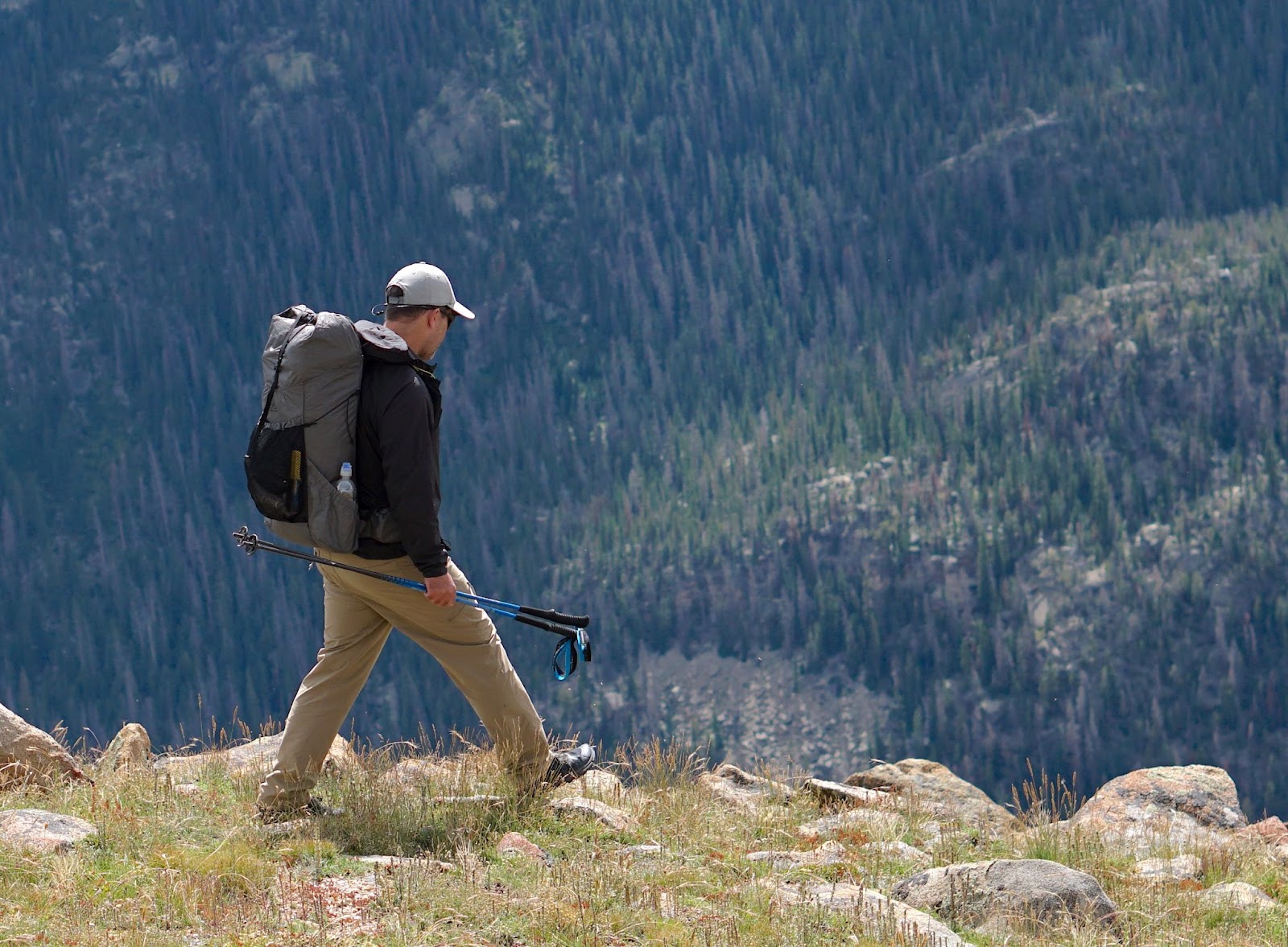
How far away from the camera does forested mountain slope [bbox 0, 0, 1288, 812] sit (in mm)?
148625

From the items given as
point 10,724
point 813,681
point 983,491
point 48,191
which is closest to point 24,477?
point 48,191

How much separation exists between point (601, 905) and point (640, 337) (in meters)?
185

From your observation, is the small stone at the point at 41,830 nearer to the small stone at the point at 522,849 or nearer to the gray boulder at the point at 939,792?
the small stone at the point at 522,849

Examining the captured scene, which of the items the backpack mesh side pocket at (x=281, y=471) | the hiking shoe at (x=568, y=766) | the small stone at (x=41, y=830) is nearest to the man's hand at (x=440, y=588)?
the backpack mesh side pocket at (x=281, y=471)

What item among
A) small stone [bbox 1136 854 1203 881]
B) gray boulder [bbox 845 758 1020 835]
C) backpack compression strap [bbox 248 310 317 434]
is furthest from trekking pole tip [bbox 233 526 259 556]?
small stone [bbox 1136 854 1203 881]

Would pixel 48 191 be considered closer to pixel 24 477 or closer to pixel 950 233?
pixel 24 477

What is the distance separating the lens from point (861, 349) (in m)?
174

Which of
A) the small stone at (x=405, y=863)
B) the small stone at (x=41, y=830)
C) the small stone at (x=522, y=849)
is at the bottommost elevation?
the small stone at (x=522, y=849)

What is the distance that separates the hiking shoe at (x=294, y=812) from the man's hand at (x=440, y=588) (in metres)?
1.20

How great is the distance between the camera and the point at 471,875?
6547 mm

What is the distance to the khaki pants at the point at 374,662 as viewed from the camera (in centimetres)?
750

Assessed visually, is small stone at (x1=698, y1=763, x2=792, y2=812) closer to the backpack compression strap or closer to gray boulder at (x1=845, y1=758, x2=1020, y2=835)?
gray boulder at (x1=845, y1=758, x2=1020, y2=835)

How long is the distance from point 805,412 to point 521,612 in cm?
16095

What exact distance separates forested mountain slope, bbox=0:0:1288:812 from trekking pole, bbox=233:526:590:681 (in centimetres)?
13305
